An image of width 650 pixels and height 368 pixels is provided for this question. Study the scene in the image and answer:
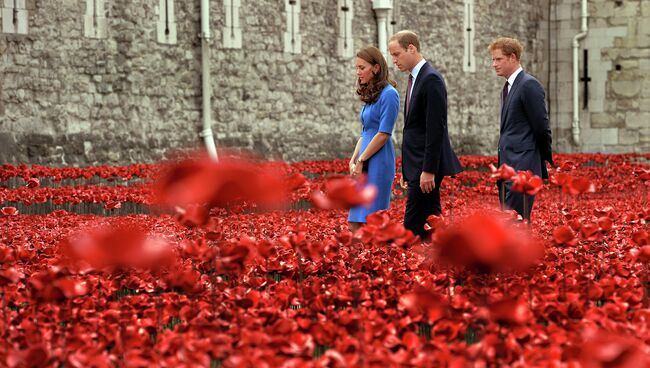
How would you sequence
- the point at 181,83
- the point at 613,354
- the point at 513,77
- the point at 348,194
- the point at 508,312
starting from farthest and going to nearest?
the point at 181,83 → the point at 513,77 → the point at 348,194 → the point at 508,312 → the point at 613,354

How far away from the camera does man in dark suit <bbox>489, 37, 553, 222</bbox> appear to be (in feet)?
19.2

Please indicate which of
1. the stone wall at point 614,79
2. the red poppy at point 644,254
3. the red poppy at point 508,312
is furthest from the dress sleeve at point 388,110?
the stone wall at point 614,79

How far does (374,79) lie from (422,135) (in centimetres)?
37

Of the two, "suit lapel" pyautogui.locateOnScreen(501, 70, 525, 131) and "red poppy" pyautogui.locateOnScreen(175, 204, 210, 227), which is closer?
"red poppy" pyautogui.locateOnScreen(175, 204, 210, 227)

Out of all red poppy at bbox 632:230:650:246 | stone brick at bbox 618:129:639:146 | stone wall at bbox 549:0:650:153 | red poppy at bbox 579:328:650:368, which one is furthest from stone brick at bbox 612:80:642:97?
red poppy at bbox 579:328:650:368

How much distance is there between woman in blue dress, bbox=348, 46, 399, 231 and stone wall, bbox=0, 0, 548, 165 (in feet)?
23.6

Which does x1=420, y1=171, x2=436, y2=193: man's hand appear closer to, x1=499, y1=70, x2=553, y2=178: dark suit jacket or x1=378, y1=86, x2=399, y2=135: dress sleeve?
x1=378, y1=86, x2=399, y2=135: dress sleeve

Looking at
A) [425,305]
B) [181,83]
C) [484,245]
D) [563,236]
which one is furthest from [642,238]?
[181,83]

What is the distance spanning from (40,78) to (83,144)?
3.00 ft

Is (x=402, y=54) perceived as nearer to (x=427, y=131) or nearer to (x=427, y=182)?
(x=427, y=131)

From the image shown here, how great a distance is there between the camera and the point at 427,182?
566 cm

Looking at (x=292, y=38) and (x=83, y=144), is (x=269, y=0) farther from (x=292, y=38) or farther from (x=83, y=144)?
(x=83, y=144)

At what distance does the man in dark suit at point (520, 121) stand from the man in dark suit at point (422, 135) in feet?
1.06

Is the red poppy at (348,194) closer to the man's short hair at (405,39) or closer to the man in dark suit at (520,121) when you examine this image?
the man's short hair at (405,39)
